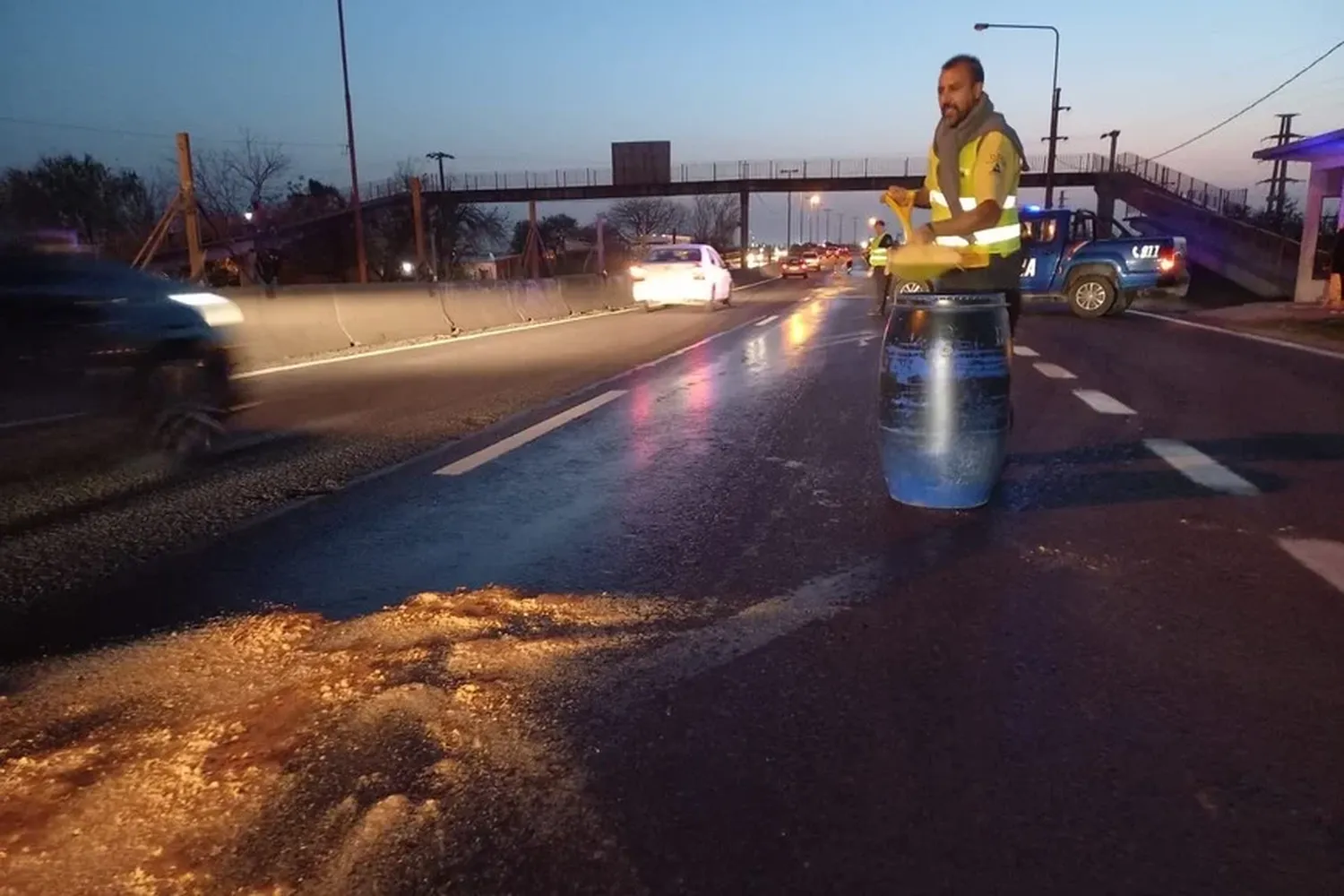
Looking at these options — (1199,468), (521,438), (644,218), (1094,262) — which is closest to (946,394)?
(1199,468)

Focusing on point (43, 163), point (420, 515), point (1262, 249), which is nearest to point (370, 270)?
point (43, 163)

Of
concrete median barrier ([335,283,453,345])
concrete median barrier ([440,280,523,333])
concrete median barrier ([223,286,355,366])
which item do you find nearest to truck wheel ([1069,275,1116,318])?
concrete median barrier ([440,280,523,333])

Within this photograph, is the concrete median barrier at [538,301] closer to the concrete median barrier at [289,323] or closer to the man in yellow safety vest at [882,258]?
the concrete median barrier at [289,323]

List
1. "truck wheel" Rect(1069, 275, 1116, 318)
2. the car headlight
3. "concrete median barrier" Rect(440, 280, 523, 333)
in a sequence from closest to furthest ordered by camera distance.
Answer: the car headlight → "concrete median barrier" Rect(440, 280, 523, 333) → "truck wheel" Rect(1069, 275, 1116, 318)

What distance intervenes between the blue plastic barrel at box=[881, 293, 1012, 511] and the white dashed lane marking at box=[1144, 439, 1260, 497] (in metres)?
1.45

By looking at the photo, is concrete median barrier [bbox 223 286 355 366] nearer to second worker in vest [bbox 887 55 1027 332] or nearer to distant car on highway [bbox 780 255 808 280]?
second worker in vest [bbox 887 55 1027 332]

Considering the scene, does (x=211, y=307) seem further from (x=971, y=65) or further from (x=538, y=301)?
(x=538, y=301)

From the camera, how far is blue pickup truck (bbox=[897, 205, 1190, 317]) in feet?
64.2

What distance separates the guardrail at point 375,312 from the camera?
13609 millimetres

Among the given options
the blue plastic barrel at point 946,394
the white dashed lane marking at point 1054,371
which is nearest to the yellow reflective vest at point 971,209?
the blue plastic barrel at point 946,394

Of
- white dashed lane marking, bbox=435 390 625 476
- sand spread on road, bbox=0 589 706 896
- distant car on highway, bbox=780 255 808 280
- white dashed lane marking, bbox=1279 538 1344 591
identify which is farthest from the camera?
distant car on highway, bbox=780 255 808 280

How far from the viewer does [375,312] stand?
16250 mm

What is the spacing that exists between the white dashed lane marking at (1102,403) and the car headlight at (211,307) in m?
6.89

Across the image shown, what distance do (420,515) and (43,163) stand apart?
77649 millimetres
